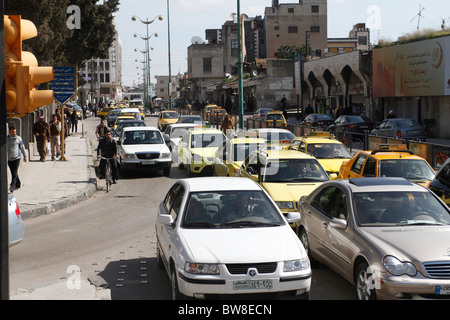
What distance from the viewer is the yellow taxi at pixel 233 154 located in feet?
58.0

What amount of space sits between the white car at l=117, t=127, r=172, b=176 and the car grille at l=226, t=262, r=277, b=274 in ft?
50.2

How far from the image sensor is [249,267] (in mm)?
7199

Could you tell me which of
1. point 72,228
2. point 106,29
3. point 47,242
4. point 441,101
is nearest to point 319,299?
point 47,242

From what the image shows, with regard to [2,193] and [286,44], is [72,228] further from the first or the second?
[286,44]

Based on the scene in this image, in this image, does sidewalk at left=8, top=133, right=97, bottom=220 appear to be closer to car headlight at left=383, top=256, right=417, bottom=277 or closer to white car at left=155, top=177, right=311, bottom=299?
white car at left=155, top=177, right=311, bottom=299

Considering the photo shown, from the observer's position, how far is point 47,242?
12195 millimetres

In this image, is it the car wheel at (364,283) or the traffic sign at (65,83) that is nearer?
the car wheel at (364,283)

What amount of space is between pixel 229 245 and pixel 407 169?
8011 mm

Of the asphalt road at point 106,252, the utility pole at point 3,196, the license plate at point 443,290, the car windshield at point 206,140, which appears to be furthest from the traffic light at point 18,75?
the car windshield at point 206,140

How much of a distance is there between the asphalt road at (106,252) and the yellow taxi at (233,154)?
214 centimetres

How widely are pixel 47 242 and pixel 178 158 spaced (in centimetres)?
1410

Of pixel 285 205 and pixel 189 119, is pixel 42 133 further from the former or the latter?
pixel 285 205

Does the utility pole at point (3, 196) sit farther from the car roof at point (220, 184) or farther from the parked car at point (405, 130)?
the parked car at point (405, 130)

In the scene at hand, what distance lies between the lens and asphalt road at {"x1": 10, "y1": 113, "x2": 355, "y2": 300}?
29.5 ft
